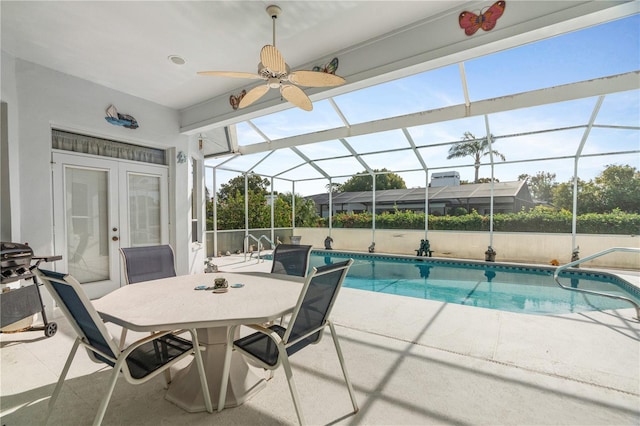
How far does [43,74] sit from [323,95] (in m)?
3.39

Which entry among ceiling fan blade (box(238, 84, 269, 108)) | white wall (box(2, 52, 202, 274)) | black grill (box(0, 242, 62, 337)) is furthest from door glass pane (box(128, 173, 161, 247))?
ceiling fan blade (box(238, 84, 269, 108))

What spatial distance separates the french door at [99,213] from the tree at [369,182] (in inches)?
239

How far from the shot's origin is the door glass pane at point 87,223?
12.9 feet

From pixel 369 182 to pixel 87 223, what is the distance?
7.88 metres

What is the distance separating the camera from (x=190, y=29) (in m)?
2.89

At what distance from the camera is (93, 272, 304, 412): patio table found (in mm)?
1550

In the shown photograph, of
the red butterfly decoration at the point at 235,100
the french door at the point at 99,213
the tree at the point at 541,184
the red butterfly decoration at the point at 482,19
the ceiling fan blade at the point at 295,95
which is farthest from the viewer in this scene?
the tree at the point at 541,184

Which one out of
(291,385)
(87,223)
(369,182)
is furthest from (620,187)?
(87,223)

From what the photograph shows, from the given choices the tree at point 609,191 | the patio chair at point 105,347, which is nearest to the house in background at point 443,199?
the tree at point 609,191

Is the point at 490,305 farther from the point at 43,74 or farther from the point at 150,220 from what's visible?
the point at 43,74

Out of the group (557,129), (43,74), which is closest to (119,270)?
(43,74)

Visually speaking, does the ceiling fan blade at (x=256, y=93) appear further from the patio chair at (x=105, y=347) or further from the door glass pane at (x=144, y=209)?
the door glass pane at (x=144, y=209)

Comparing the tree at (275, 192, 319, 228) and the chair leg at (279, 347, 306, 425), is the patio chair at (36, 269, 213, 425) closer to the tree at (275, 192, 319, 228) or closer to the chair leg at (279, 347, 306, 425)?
the chair leg at (279, 347, 306, 425)

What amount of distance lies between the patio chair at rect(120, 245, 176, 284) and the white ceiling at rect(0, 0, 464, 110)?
84.8 inches
